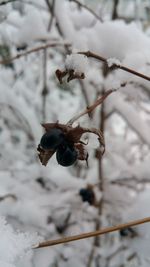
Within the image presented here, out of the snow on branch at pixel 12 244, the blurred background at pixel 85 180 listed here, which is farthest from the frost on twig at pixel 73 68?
the blurred background at pixel 85 180

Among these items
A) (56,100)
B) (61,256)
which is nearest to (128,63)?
(61,256)

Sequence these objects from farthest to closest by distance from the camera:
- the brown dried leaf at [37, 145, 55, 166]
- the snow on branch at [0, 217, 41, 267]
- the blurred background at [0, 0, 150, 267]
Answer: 1. the blurred background at [0, 0, 150, 267]
2. the brown dried leaf at [37, 145, 55, 166]
3. the snow on branch at [0, 217, 41, 267]

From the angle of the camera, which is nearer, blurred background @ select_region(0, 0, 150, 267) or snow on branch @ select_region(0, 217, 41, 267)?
snow on branch @ select_region(0, 217, 41, 267)

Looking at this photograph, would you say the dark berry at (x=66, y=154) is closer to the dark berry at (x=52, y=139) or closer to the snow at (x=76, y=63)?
the dark berry at (x=52, y=139)

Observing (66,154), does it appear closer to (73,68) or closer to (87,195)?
(73,68)

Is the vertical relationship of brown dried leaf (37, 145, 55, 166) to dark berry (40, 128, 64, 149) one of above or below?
below

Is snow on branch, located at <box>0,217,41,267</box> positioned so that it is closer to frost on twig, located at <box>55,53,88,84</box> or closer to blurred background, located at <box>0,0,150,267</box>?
frost on twig, located at <box>55,53,88,84</box>

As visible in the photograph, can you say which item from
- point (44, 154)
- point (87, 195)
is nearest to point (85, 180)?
point (87, 195)

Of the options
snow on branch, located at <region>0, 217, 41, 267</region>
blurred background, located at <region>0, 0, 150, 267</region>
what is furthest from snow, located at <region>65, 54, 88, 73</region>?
blurred background, located at <region>0, 0, 150, 267</region>

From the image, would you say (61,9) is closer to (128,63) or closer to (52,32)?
(52,32)
